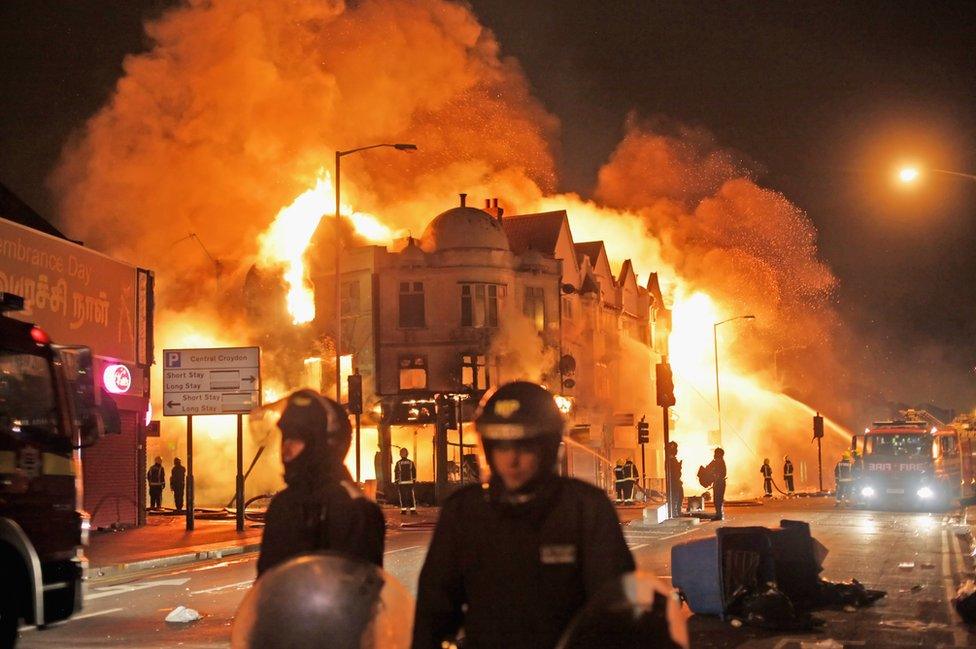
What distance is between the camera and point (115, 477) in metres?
26.6

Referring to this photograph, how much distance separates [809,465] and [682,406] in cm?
1332

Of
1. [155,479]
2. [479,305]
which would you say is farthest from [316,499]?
[479,305]

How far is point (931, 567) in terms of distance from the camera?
16.0 meters

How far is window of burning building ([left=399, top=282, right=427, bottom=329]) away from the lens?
4519 cm

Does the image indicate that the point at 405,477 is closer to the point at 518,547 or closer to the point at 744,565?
the point at 744,565

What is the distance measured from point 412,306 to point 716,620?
3506cm

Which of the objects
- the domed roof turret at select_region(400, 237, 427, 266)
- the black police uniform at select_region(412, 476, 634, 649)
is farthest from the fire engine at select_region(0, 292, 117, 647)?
the domed roof turret at select_region(400, 237, 427, 266)

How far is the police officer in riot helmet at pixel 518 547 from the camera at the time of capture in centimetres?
325

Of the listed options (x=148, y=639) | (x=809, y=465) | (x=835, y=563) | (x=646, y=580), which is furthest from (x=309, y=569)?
(x=809, y=465)

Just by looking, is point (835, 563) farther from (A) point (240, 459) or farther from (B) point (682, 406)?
(B) point (682, 406)

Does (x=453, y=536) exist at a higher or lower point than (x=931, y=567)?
higher

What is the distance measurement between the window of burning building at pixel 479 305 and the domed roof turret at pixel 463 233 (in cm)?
179

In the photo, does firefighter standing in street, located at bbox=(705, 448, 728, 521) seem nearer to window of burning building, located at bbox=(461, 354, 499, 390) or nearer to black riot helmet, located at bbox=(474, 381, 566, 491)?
window of burning building, located at bbox=(461, 354, 499, 390)

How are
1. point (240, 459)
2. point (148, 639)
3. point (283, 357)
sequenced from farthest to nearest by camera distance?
1. point (283, 357)
2. point (240, 459)
3. point (148, 639)
